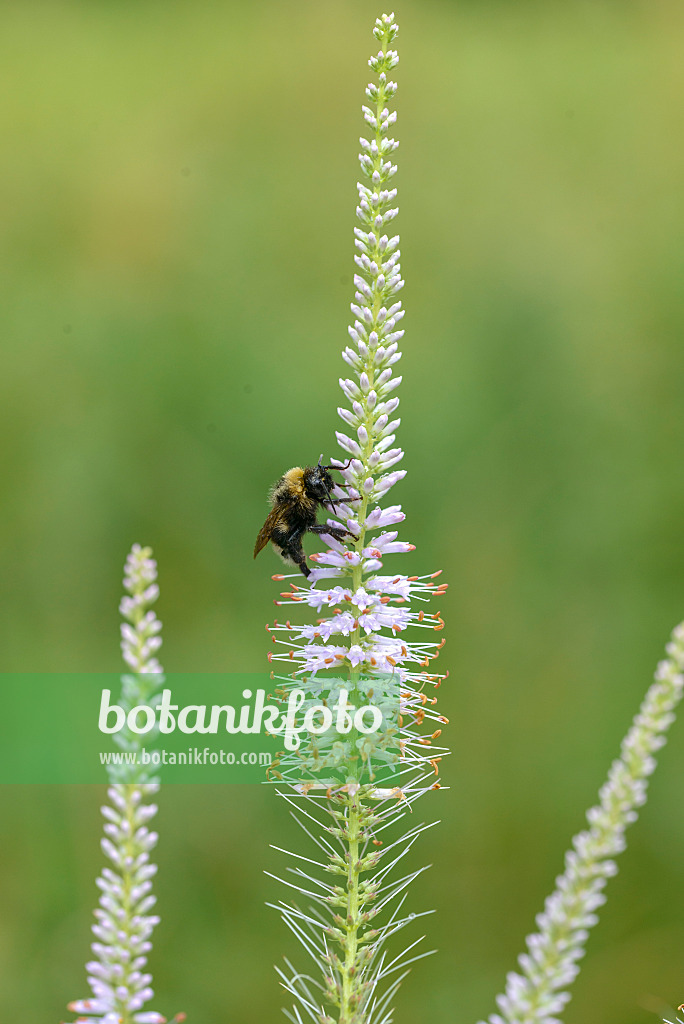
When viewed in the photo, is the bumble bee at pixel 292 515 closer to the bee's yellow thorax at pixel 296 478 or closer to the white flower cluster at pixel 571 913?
the bee's yellow thorax at pixel 296 478

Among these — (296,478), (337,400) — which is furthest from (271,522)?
(337,400)

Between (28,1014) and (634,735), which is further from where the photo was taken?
(28,1014)

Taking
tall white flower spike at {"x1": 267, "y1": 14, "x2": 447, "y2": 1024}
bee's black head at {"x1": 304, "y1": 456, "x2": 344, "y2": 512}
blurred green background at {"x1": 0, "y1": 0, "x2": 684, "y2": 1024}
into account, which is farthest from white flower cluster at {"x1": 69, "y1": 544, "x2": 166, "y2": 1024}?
blurred green background at {"x1": 0, "y1": 0, "x2": 684, "y2": 1024}

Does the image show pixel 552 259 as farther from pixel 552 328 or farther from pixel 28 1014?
pixel 28 1014

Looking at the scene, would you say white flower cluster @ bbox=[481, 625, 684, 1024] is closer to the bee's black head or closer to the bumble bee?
the bee's black head

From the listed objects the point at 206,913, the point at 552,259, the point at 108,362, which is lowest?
the point at 206,913

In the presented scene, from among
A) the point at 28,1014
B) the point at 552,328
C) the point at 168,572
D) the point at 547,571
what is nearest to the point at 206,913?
the point at 28,1014
